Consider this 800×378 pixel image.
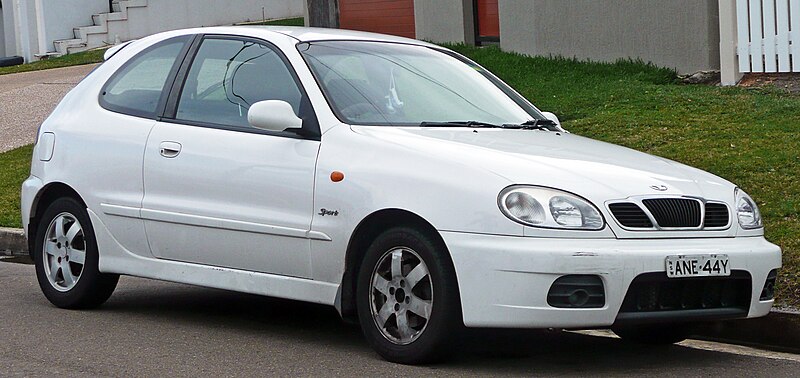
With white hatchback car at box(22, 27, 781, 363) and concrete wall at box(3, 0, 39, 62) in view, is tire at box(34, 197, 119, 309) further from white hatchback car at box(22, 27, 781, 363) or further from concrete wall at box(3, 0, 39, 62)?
concrete wall at box(3, 0, 39, 62)

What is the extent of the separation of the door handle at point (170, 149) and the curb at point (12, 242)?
4.37 m

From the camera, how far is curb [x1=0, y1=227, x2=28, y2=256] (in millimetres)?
11170

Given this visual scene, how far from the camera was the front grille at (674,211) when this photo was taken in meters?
5.91

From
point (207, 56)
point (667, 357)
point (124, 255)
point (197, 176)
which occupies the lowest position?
point (667, 357)

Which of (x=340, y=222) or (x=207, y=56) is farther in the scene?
(x=207, y=56)

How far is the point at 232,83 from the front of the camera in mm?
7195

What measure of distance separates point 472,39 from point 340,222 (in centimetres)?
1191

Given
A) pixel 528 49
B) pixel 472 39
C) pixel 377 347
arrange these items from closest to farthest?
pixel 377 347 → pixel 528 49 → pixel 472 39

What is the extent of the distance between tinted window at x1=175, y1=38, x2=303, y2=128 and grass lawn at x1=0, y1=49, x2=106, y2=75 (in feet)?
52.5

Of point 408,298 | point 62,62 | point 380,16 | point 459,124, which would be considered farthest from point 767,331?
point 62,62

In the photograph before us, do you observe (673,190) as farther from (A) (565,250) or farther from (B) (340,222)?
(B) (340,222)

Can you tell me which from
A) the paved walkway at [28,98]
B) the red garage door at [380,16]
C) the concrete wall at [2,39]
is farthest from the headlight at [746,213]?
the concrete wall at [2,39]

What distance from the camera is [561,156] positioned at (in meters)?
6.25

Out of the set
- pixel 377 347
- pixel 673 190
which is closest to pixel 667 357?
pixel 673 190
